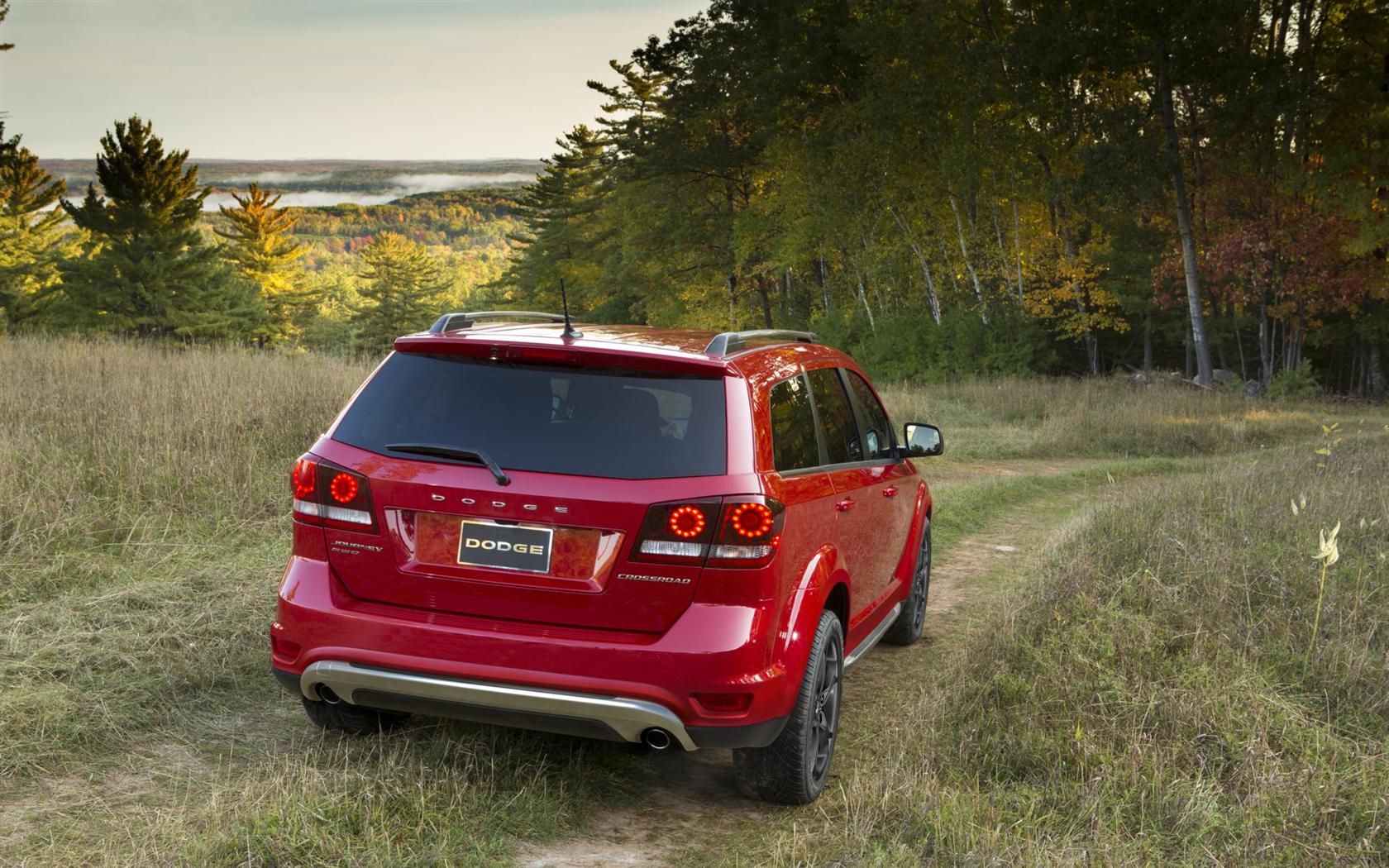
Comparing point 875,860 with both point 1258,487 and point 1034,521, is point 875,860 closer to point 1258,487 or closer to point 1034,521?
point 1258,487

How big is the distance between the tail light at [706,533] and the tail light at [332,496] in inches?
38.6

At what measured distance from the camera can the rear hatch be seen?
3785 millimetres

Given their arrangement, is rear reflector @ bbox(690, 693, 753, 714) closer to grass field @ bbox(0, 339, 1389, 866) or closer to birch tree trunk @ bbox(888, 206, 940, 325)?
grass field @ bbox(0, 339, 1389, 866)

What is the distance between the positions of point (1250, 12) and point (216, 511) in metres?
28.9

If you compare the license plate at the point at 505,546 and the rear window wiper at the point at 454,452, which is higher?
the rear window wiper at the point at 454,452

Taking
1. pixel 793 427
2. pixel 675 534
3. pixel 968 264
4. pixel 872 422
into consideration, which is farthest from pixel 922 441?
pixel 968 264

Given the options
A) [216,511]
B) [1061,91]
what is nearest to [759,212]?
[1061,91]

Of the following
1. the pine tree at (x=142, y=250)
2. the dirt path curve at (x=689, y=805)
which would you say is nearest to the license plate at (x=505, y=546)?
the dirt path curve at (x=689, y=805)

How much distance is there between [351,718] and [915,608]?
11.5ft

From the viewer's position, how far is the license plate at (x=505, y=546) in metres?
3.82

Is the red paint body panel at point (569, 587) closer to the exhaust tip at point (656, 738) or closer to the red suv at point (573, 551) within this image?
the red suv at point (573, 551)

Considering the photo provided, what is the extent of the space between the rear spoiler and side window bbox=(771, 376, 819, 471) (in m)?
0.35

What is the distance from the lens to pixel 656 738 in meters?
3.87

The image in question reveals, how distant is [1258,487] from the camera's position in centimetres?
940
